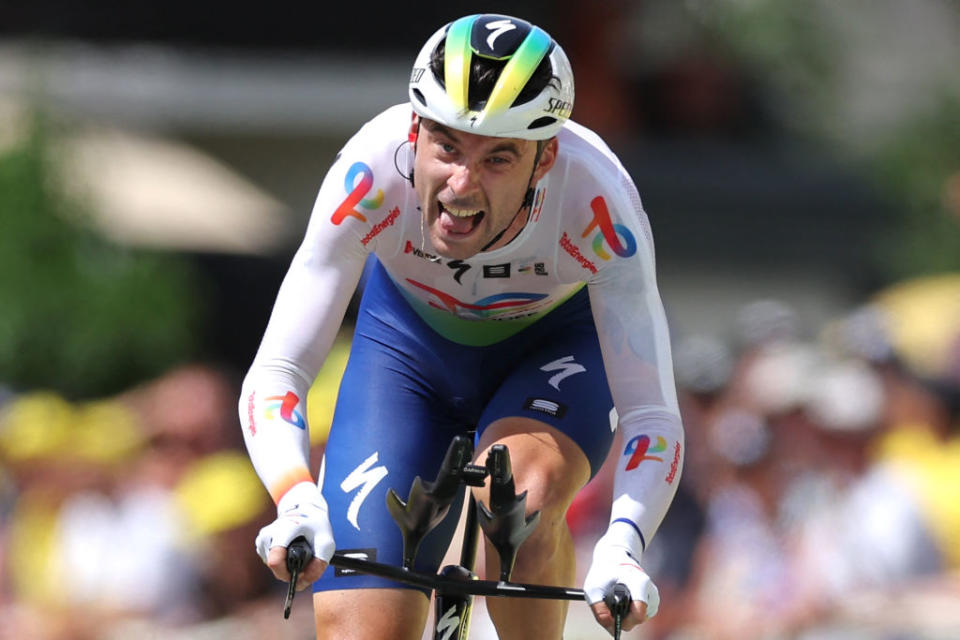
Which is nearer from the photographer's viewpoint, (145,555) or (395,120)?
(395,120)

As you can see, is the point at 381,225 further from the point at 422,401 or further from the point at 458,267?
the point at 422,401

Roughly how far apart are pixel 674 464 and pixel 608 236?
71 centimetres

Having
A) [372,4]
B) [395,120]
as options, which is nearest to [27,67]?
[372,4]

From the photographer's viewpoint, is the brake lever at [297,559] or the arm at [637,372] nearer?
the brake lever at [297,559]

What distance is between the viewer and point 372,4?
1720 cm

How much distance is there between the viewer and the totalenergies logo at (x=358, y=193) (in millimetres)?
4867

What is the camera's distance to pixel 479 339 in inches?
211

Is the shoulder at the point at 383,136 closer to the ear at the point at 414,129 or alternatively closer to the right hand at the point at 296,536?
the ear at the point at 414,129

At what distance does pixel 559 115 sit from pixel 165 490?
500 cm

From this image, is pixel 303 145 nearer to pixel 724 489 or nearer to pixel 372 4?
pixel 372 4

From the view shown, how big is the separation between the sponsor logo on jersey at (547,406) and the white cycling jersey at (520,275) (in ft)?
0.66

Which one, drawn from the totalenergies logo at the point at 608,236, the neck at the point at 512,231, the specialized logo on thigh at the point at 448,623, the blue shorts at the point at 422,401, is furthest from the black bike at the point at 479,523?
the totalenergies logo at the point at 608,236

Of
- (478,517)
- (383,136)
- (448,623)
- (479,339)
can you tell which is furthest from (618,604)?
(383,136)

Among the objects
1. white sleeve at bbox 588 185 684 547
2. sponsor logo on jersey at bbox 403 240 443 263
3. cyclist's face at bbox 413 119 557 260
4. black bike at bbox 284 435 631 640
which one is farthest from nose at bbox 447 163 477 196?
black bike at bbox 284 435 631 640
